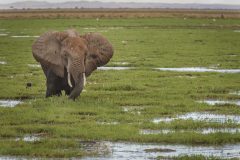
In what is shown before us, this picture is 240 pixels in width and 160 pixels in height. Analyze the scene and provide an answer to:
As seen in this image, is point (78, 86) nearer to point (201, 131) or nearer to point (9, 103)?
point (9, 103)

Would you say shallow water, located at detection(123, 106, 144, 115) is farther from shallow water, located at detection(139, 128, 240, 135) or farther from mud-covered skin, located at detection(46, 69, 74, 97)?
shallow water, located at detection(139, 128, 240, 135)

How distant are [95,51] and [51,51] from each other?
3.92 feet

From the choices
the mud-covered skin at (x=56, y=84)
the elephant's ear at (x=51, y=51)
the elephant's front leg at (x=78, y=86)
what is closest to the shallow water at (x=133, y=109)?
the elephant's front leg at (x=78, y=86)

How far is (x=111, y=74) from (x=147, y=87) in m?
4.38

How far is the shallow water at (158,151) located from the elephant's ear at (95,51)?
16.2ft

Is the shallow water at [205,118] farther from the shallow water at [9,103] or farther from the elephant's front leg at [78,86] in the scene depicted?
the shallow water at [9,103]

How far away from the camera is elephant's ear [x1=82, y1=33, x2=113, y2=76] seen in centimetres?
1784

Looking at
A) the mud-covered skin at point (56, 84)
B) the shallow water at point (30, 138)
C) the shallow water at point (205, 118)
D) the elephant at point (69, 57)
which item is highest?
the elephant at point (69, 57)

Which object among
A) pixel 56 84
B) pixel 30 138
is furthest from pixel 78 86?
pixel 30 138

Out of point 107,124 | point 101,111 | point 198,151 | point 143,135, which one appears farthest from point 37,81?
point 198,151

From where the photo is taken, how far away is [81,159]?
11.7 metres

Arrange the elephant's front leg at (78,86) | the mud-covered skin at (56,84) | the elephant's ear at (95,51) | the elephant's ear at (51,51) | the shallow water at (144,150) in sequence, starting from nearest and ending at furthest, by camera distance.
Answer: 1. the shallow water at (144,150)
2. the elephant's front leg at (78,86)
3. the elephant's ear at (51,51)
4. the elephant's ear at (95,51)
5. the mud-covered skin at (56,84)

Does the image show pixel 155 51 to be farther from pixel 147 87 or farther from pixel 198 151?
pixel 198 151

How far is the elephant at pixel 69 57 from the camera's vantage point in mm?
16922
